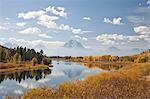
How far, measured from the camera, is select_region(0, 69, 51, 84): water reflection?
13.8 metres

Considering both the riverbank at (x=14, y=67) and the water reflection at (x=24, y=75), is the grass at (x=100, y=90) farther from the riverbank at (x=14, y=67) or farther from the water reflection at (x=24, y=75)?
the riverbank at (x=14, y=67)

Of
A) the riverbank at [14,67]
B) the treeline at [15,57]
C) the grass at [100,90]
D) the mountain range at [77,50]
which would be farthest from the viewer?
the riverbank at [14,67]

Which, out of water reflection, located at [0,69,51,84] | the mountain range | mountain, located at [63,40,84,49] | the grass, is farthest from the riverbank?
the grass

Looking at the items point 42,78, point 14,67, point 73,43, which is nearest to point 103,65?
point 42,78

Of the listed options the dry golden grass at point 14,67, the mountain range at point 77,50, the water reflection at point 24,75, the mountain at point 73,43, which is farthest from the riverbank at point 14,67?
the mountain at point 73,43

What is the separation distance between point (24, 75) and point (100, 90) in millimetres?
6632

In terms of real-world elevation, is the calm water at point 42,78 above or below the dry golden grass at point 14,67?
below

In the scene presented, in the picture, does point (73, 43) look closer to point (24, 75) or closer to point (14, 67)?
point (24, 75)

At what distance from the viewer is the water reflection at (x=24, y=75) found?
13792 millimetres

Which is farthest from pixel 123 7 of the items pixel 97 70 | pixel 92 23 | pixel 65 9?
pixel 97 70

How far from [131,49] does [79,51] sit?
6.34 ft

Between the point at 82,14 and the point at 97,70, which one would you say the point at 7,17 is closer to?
the point at 82,14

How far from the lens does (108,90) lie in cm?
943

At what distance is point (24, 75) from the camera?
15336 mm
